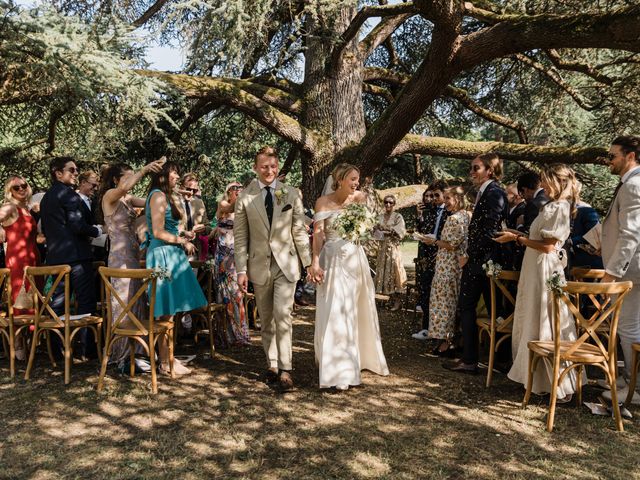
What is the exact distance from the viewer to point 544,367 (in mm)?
4922

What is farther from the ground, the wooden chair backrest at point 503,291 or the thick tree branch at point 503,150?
the thick tree branch at point 503,150

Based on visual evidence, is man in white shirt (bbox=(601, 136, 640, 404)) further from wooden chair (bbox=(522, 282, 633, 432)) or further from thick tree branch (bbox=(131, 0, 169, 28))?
thick tree branch (bbox=(131, 0, 169, 28))

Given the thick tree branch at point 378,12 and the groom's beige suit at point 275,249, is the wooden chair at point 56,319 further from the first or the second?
the thick tree branch at point 378,12

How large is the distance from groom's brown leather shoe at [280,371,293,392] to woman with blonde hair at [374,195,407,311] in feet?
16.0

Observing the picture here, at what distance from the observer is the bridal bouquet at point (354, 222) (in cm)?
509

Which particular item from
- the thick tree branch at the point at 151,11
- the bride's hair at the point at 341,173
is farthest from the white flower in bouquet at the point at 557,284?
the thick tree branch at the point at 151,11

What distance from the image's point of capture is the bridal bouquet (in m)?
5.09

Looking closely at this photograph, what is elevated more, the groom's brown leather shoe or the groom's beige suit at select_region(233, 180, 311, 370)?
the groom's beige suit at select_region(233, 180, 311, 370)

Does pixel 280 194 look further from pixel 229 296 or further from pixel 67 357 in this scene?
pixel 67 357

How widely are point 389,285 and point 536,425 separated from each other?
18.5 ft

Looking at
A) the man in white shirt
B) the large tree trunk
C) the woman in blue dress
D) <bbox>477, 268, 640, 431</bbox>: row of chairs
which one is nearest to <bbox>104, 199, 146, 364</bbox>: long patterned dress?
the woman in blue dress

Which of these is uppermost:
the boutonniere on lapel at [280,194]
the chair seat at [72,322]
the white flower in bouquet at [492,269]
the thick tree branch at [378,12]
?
the thick tree branch at [378,12]

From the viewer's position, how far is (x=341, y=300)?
5.12m

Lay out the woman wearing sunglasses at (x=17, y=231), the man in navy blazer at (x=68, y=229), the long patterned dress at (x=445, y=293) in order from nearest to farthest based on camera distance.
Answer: the man in navy blazer at (x=68, y=229)
the woman wearing sunglasses at (x=17, y=231)
the long patterned dress at (x=445, y=293)
